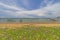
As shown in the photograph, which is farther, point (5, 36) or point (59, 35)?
point (59, 35)

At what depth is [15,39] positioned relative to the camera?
16875 mm

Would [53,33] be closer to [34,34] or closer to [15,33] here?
[34,34]

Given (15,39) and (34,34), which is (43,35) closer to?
(34,34)

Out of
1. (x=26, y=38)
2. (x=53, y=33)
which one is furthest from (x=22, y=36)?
(x=53, y=33)

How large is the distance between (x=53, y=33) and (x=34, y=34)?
6.86ft

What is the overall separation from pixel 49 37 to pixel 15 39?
10.1 feet

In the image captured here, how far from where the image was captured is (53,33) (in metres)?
19.1

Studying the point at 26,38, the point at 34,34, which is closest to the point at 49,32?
the point at 34,34

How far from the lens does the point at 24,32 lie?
18250 mm

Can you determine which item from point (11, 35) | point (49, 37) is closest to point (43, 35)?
point (49, 37)

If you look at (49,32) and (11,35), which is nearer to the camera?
(11,35)

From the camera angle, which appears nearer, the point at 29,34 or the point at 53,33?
the point at 29,34

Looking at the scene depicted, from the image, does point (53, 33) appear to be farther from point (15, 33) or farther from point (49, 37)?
point (15, 33)

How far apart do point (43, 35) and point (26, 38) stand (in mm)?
1770
